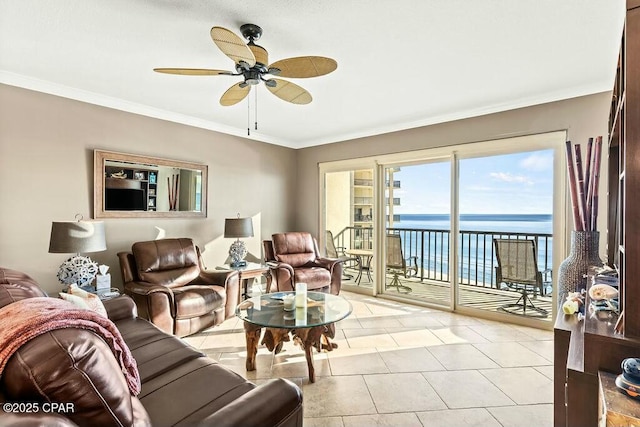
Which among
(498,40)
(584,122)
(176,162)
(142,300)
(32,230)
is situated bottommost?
(142,300)

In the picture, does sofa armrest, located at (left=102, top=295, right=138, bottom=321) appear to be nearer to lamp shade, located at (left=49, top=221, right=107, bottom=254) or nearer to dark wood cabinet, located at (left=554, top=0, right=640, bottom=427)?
lamp shade, located at (left=49, top=221, right=107, bottom=254)

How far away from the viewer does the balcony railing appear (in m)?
4.31

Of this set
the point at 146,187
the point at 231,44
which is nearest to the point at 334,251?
the point at 146,187

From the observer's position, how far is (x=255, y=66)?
2279 millimetres

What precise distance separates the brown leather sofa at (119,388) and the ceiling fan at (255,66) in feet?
5.11

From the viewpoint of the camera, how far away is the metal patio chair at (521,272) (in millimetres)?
3855

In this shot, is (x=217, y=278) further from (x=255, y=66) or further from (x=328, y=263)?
(x=255, y=66)

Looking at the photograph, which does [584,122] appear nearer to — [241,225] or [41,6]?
[241,225]

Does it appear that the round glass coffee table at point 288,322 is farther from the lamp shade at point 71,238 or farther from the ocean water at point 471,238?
the ocean water at point 471,238

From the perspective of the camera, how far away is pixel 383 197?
5098mm

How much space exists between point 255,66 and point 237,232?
2518 millimetres

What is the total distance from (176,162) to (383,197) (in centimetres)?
300

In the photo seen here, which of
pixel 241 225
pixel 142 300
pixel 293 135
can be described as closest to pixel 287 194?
pixel 293 135

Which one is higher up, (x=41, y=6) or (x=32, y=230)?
(x=41, y=6)
